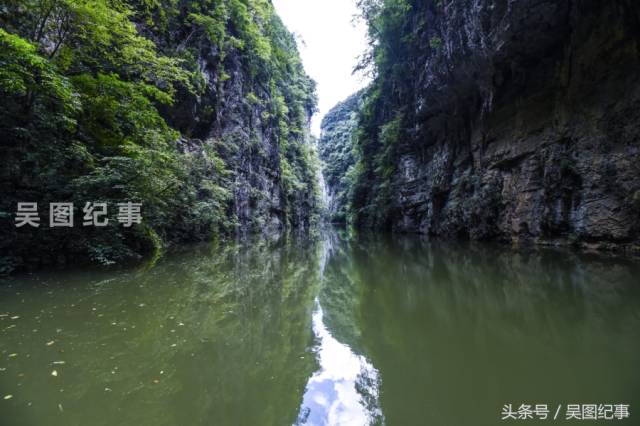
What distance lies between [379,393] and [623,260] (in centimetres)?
734

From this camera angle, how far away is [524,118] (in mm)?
11578

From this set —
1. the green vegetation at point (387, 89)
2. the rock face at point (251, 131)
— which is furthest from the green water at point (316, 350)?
the green vegetation at point (387, 89)

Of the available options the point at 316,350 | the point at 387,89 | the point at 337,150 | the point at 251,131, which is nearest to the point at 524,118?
the point at 316,350

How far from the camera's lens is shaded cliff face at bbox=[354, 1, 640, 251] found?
7820mm

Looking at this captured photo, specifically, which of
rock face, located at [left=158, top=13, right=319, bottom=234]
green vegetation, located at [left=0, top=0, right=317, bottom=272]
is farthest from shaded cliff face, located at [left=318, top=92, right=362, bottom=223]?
green vegetation, located at [left=0, top=0, right=317, bottom=272]

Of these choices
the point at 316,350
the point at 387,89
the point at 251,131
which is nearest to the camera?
the point at 316,350

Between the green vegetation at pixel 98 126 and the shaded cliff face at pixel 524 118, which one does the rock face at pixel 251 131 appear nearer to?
the green vegetation at pixel 98 126

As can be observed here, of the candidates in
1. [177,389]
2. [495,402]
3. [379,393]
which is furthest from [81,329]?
[495,402]

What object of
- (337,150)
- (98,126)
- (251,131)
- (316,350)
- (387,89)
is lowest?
(316,350)

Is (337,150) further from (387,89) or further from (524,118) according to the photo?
(524,118)

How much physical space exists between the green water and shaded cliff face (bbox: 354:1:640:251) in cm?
341

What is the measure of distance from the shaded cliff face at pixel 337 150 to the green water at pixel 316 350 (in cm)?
4384

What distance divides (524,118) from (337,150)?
4673cm

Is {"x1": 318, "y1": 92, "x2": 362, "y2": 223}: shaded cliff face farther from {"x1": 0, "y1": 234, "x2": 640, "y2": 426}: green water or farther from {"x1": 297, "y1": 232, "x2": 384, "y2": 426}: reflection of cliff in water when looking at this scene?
{"x1": 297, "y1": 232, "x2": 384, "y2": 426}: reflection of cliff in water
